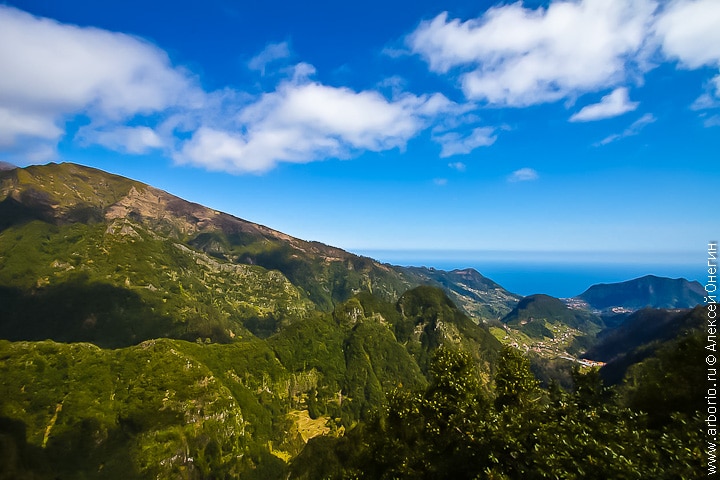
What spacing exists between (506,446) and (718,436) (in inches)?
455

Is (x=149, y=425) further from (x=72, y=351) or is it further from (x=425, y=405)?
(x=425, y=405)

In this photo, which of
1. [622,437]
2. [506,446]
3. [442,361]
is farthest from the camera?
[442,361]

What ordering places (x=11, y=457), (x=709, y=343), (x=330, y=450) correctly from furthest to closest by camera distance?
(x=330, y=450), (x=11, y=457), (x=709, y=343)

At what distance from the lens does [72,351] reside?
170m

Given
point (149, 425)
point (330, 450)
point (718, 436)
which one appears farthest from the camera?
point (149, 425)

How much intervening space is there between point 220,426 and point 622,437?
199623 millimetres

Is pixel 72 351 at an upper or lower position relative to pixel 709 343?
lower

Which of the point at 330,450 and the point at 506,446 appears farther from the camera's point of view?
the point at 330,450

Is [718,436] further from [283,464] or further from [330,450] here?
[283,464]

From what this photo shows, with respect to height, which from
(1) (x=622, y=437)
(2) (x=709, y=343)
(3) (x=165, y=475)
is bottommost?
(3) (x=165, y=475)

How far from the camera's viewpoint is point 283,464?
180250 millimetres

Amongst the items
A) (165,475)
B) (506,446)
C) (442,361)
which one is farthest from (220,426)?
(506,446)

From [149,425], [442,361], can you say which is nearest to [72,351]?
[149,425]

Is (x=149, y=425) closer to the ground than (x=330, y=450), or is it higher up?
closer to the ground
